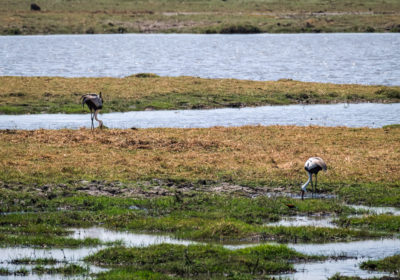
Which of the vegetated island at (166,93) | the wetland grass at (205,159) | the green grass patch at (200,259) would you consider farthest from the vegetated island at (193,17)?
the green grass patch at (200,259)

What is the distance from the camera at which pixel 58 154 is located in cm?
2716

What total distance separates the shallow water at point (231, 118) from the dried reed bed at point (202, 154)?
461 centimetres

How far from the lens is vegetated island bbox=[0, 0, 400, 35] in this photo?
11969cm

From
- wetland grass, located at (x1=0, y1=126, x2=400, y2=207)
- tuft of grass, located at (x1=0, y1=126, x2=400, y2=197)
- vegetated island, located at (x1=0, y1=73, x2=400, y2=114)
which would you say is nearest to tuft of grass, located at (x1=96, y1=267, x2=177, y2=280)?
wetland grass, located at (x1=0, y1=126, x2=400, y2=207)

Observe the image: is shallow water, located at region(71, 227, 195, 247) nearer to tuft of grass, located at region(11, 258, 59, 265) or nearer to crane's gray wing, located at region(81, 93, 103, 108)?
tuft of grass, located at region(11, 258, 59, 265)

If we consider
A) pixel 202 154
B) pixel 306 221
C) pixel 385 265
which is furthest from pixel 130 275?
pixel 202 154

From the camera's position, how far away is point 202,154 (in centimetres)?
2742

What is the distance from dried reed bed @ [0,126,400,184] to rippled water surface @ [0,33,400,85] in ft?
104

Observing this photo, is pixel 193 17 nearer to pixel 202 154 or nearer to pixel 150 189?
pixel 202 154

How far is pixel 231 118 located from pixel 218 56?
5063 centimetres

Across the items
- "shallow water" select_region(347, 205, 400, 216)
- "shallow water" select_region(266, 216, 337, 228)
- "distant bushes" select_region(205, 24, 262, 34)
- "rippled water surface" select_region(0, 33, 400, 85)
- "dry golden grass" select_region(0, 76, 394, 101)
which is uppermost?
"distant bushes" select_region(205, 24, 262, 34)

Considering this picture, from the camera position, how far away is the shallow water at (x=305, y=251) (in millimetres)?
15445

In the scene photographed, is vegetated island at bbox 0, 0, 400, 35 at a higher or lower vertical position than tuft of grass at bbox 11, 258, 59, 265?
higher

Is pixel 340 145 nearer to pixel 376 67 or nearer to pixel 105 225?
pixel 105 225
